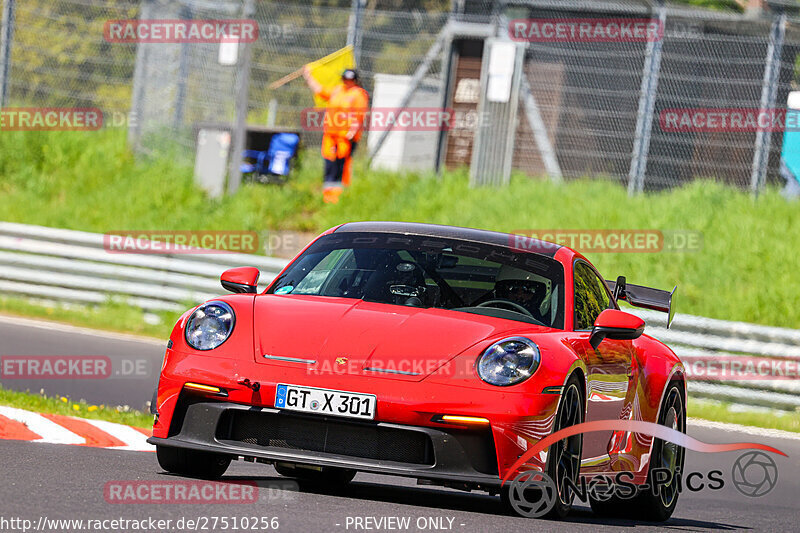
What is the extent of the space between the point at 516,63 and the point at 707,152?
9.78 feet

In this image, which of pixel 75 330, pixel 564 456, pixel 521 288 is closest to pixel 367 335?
pixel 564 456

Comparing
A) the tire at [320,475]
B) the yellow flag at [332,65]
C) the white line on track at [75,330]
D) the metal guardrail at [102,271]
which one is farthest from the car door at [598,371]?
the yellow flag at [332,65]

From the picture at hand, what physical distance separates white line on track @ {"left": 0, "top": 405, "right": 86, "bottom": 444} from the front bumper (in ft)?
7.08

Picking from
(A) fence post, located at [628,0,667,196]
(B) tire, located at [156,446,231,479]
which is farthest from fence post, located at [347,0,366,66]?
(B) tire, located at [156,446,231,479]

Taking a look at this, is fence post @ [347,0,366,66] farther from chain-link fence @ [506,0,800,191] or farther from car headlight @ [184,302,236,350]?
car headlight @ [184,302,236,350]

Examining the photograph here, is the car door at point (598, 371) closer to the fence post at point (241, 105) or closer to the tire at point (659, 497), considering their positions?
the tire at point (659, 497)

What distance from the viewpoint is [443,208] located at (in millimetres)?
18797

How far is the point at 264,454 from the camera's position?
5633 millimetres

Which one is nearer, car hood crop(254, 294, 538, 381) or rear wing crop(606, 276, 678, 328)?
car hood crop(254, 294, 538, 381)

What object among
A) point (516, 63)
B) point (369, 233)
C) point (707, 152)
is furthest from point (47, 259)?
point (369, 233)

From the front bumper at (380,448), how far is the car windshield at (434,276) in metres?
1.05

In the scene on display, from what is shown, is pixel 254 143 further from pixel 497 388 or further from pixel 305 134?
pixel 497 388

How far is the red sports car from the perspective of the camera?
561cm

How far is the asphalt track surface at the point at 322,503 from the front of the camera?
5.23m
